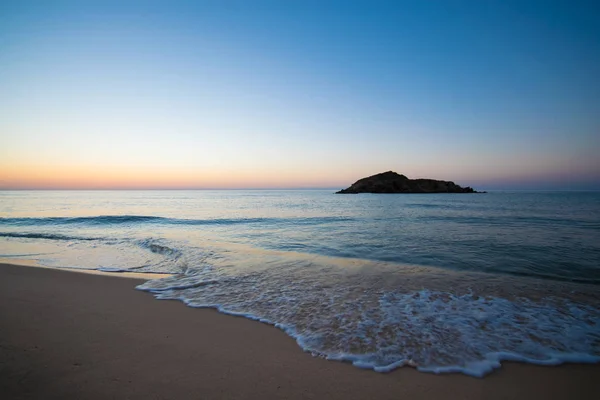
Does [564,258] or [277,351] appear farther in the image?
[564,258]

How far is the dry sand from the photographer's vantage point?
116 inches

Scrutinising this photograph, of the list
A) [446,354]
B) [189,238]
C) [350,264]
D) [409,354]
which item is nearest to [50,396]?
[409,354]

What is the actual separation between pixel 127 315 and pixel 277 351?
10.2 feet

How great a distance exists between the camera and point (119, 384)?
9.86 feet

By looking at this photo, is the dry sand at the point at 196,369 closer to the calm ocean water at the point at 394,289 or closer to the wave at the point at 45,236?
the calm ocean water at the point at 394,289

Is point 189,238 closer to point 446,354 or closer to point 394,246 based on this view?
point 394,246

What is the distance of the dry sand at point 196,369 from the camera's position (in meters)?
2.95

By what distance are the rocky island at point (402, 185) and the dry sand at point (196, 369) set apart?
411ft

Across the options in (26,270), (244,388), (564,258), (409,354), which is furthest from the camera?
(564,258)

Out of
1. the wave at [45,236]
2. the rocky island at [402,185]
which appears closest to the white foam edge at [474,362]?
the wave at [45,236]

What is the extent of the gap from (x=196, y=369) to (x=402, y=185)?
130m

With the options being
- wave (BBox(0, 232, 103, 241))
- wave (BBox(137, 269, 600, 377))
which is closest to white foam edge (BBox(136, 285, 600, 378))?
wave (BBox(137, 269, 600, 377))

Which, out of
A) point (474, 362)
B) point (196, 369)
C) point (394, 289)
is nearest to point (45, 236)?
point (196, 369)

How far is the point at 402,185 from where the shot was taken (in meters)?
124
